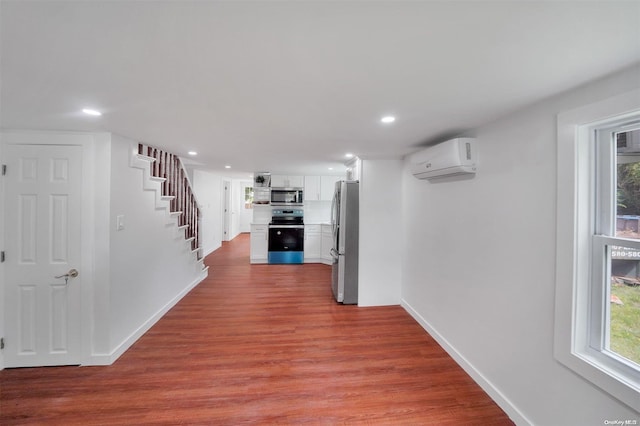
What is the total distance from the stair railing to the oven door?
1661 mm

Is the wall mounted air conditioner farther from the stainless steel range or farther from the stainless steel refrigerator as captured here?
the stainless steel range

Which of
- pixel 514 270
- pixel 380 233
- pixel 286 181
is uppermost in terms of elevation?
pixel 286 181

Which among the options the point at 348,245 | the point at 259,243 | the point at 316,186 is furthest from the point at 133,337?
the point at 316,186

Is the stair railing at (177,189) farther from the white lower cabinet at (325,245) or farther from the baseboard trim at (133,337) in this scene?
the white lower cabinet at (325,245)

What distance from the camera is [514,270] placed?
1.69 m

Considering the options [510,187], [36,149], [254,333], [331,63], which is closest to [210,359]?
[254,333]

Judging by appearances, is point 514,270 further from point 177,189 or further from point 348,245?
point 177,189

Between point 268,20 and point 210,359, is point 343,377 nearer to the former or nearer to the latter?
point 210,359

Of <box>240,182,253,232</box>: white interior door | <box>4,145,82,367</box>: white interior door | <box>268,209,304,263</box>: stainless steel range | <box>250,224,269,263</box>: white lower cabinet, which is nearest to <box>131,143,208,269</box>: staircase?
<box>4,145,82,367</box>: white interior door

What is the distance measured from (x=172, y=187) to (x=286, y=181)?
9.21ft

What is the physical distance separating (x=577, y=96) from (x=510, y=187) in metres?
0.61

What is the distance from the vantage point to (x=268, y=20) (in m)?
0.82

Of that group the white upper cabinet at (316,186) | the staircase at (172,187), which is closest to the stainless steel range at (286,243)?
the white upper cabinet at (316,186)

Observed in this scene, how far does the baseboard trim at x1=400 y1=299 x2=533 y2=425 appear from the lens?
5.36 feet
